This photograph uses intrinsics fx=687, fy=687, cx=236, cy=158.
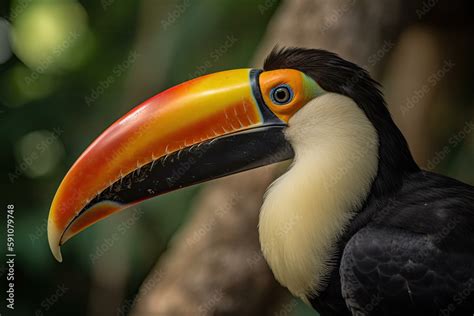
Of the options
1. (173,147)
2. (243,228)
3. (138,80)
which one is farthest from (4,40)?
(173,147)

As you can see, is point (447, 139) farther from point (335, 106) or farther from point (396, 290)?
point (396, 290)

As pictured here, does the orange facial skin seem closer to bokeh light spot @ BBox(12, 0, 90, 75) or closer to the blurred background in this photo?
the blurred background

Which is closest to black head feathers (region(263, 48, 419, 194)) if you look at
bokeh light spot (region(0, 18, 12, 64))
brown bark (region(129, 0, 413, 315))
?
brown bark (region(129, 0, 413, 315))

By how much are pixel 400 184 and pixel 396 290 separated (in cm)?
43

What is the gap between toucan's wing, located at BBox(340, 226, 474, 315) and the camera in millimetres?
1987

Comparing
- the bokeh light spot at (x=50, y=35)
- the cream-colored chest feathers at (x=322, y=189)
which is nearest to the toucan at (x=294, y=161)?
the cream-colored chest feathers at (x=322, y=189)

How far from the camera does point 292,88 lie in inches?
92.3

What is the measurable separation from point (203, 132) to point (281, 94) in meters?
0.30

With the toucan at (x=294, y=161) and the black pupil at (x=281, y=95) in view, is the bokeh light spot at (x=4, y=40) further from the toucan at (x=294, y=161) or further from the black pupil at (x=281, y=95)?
the black pupil at (x=281, y=95)

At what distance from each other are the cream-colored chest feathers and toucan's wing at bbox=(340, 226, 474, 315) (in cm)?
19

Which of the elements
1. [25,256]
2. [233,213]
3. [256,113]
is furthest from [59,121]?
[256,113]

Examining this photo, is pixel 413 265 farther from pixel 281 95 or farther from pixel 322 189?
pixel 281 95

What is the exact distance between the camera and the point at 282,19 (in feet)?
11.4

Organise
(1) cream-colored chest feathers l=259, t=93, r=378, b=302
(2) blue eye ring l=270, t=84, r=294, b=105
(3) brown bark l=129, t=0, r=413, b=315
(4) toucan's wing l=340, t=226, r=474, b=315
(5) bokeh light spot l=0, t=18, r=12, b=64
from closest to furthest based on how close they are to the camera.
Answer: (4) toucan's wing l=340, t=226, r=474, b=315 → (1) cream-colored chest feathers l=259, t=93, r=378, b=302 → (2) blue eye ring l=270, t=84, r=294, b=105 → (3) brown bark l=129, t=0, r=413, b=315 → (5) bokeh light spot l=0, t=18, r=12, b=64
